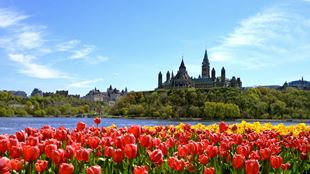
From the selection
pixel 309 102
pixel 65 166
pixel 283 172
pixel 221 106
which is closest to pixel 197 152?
pixel 283 172

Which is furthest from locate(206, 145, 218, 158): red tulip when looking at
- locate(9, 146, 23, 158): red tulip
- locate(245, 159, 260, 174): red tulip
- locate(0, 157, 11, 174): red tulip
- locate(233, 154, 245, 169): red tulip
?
locate(0, 157, 11, 174): red tulip

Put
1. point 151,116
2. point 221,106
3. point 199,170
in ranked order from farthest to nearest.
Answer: point 151,116 → point 221,106 → point 199,170

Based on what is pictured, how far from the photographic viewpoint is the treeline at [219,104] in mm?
111375

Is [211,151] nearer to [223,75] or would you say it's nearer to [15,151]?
[15,151]

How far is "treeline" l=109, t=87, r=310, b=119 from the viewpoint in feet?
365

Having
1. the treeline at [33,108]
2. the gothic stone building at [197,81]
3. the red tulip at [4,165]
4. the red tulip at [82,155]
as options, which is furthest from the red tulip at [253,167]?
the gothic stone building at [197,81]

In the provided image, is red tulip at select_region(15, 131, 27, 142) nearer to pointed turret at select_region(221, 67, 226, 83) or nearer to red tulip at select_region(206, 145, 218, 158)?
red tulip at select_region(206, 145, 218, 158)

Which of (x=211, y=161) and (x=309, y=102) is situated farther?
(x=309, y=102)

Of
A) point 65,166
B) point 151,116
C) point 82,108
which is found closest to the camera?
point 65,166

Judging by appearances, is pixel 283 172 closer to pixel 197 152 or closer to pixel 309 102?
pixel 197 152

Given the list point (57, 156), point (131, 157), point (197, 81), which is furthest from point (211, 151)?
point (197, 81)

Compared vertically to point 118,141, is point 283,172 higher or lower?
lower

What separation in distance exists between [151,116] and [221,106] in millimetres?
19900

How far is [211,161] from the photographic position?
489 cm
